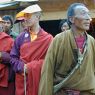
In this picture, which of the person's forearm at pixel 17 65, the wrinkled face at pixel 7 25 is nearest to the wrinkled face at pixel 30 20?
the person's forearm at pixel 17 65

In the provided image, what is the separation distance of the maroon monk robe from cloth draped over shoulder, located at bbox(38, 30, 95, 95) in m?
0.81

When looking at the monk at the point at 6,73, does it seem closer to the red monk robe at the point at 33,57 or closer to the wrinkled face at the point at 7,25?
the red monk robe at the point at 33,57

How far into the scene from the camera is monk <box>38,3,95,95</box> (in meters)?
5.36

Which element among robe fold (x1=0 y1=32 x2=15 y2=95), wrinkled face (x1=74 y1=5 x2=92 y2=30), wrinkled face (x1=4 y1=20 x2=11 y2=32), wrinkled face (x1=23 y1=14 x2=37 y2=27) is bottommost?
robe fold (x1=0 y1=32 x2=15 y2=95)

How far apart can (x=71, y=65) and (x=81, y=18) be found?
60cm

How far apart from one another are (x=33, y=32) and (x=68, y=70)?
131 cm

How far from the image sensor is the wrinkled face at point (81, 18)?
18.0 ft

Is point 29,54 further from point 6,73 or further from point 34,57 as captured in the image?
point 6,73

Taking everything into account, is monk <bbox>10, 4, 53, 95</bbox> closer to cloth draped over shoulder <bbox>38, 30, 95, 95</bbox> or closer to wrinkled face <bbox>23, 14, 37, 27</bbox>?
wrinkled face <bbox>23, 14, 37, 27</bbox>

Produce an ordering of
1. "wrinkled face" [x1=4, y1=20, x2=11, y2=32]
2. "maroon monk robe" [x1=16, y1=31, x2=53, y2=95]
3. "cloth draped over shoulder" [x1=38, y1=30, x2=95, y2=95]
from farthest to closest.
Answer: "wrinkled face" [x1=4, y1=20, x2=11, y2=32], "maroon monk robe" [x1=16, y1=31, x2=53, y2=95], "cloth draped over shoulder" [x1=38, y1=30, x2=95, y2=95]

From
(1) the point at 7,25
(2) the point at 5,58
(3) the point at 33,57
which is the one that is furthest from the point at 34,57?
(1) the point at 7,25

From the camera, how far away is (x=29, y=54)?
6.38 metres

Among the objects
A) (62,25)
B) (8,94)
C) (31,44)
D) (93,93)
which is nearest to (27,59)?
(31,44)

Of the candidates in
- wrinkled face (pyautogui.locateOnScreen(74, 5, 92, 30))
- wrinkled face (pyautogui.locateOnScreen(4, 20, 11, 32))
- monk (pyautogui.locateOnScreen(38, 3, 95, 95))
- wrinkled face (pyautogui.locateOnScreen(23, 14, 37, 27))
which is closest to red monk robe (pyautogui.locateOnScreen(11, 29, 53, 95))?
wrinkled face (pyautogui.locateOnScreen(23, 14, 37, 27))
